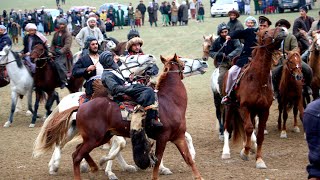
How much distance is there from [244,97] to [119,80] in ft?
8.28

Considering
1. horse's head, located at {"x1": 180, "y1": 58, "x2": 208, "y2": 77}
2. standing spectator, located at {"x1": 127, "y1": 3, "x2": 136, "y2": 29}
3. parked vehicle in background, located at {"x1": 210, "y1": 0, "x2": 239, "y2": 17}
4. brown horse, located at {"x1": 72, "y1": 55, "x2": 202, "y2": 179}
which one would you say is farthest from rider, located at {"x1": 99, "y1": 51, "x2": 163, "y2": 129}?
parked vehicle in background, located at {"x1": 210, "y1": 0, "x2": 239, "y2": 17}

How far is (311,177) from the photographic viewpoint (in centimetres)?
558

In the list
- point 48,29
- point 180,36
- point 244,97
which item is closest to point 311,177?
point 244,97

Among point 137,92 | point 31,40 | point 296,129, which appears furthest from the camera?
point 31,40

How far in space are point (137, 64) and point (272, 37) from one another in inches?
91.6

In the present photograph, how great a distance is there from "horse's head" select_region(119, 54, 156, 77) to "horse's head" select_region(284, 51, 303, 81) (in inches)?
148

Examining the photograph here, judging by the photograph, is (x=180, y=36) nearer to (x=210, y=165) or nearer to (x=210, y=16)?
(x=210, y=16)

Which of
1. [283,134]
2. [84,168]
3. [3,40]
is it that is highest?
[3,40]

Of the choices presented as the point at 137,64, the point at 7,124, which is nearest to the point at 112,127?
the point at 137,64

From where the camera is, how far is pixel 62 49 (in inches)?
622

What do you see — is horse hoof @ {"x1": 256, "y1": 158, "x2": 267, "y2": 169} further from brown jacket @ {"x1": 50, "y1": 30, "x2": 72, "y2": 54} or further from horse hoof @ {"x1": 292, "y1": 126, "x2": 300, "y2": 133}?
brown jacket @ {"x1": 50, "y1": 30, "x2": 72, "y2": 54}

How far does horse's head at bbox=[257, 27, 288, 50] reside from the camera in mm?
10508

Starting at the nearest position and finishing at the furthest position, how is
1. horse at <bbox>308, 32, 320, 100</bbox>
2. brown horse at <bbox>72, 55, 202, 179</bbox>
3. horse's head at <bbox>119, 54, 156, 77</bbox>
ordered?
brown horse at <bbox>72, 55, 202, 179</bbox> < horse's head at <bbox>119, 54, 156, 77</bbox> < horse at <bbox>308, 32, 320, 100</bbox>

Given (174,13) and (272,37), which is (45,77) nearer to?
(272,37)
